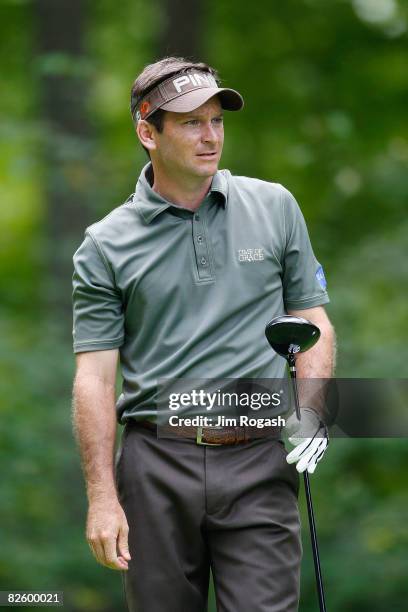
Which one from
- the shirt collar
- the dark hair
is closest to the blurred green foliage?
the dark hair

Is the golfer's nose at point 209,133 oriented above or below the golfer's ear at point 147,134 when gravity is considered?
below

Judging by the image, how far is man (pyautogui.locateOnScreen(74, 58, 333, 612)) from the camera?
353 cm

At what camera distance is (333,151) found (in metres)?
7.93

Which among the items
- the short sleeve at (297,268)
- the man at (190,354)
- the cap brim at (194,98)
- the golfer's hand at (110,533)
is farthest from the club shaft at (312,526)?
the cap brim at (194,98)

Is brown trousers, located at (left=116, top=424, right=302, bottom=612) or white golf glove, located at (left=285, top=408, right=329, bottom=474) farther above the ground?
white golf glove, located at (left=285, top=408, right=329, bottom=474)

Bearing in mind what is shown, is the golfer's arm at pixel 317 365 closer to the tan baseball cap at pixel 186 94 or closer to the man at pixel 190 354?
the man at pixel 190 354

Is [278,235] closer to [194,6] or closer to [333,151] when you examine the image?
[333,151]

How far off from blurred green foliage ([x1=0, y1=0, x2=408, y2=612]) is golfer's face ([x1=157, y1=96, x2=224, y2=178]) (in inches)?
→ 141

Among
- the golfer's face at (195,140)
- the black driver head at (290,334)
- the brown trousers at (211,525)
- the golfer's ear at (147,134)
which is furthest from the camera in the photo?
the golfer's ear at (147,134)

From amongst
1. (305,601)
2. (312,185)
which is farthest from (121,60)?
(305,601)

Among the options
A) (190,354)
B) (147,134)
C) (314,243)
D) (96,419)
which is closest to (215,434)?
(190,354)

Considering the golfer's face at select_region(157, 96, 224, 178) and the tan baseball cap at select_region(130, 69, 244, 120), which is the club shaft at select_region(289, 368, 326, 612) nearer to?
the golfer's face at select_region(157, 96, 224, 178)

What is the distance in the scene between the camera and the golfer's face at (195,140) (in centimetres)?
370

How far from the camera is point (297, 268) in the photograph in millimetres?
3766
